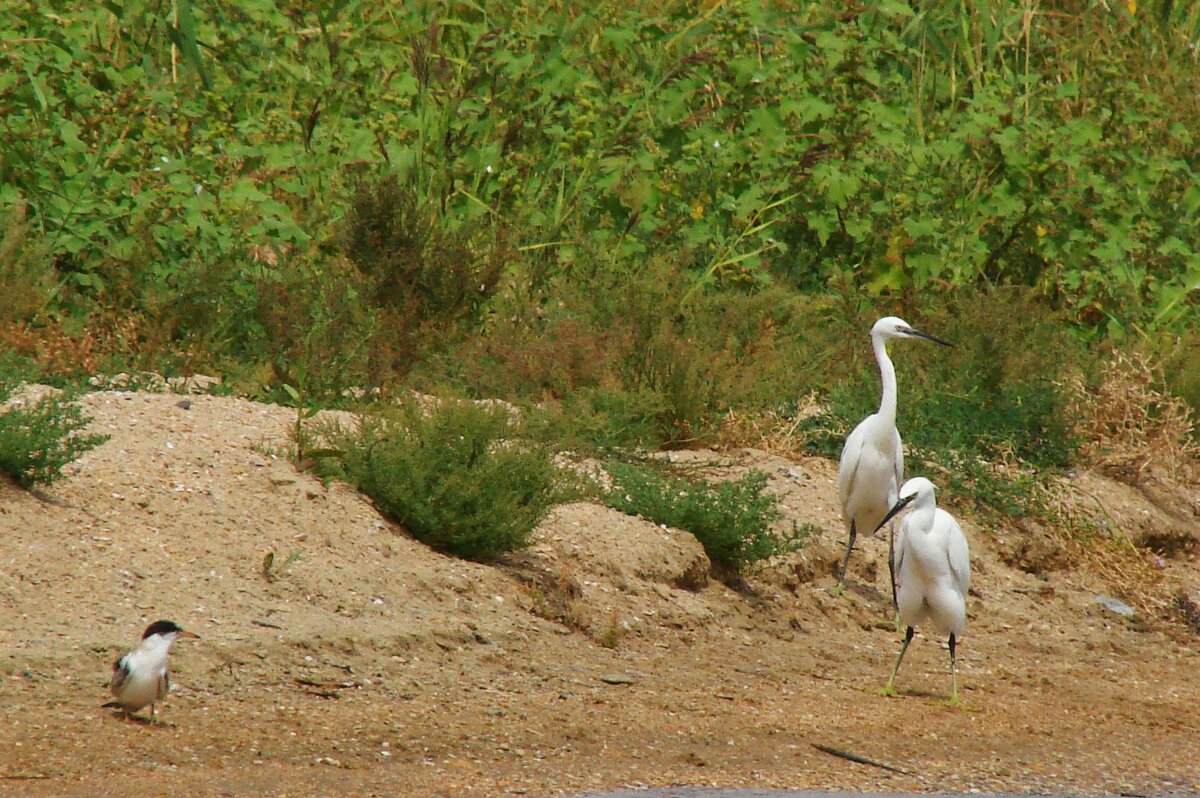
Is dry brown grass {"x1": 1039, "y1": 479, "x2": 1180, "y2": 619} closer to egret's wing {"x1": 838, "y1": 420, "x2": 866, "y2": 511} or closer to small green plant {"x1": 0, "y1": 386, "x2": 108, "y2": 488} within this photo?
egret's wing {"x1": 838, "y1": 420, "x2": 866, "y2": 511}

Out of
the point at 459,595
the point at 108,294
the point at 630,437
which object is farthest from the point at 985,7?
the point at 459,595

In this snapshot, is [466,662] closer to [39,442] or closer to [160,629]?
[160,629]

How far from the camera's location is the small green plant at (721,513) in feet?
24.5

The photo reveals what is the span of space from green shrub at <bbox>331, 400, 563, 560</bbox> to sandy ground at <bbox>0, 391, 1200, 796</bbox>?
0.11 metres

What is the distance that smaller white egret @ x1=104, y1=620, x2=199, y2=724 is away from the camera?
476 centimetres

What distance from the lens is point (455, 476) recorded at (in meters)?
6.74

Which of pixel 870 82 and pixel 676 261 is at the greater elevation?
pixel 870 82

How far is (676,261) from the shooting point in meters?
10.1

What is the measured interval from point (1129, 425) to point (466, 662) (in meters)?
5.36

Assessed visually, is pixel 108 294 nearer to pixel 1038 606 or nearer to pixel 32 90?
pixel 32 90

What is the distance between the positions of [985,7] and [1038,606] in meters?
6.15

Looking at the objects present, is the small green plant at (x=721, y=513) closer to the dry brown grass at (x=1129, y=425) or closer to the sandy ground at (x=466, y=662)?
the sandy ground at (x=466, y=662)

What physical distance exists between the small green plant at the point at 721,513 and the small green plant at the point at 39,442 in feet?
8.30

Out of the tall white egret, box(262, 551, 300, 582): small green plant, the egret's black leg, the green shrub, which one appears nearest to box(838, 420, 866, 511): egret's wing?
the tall white egret
